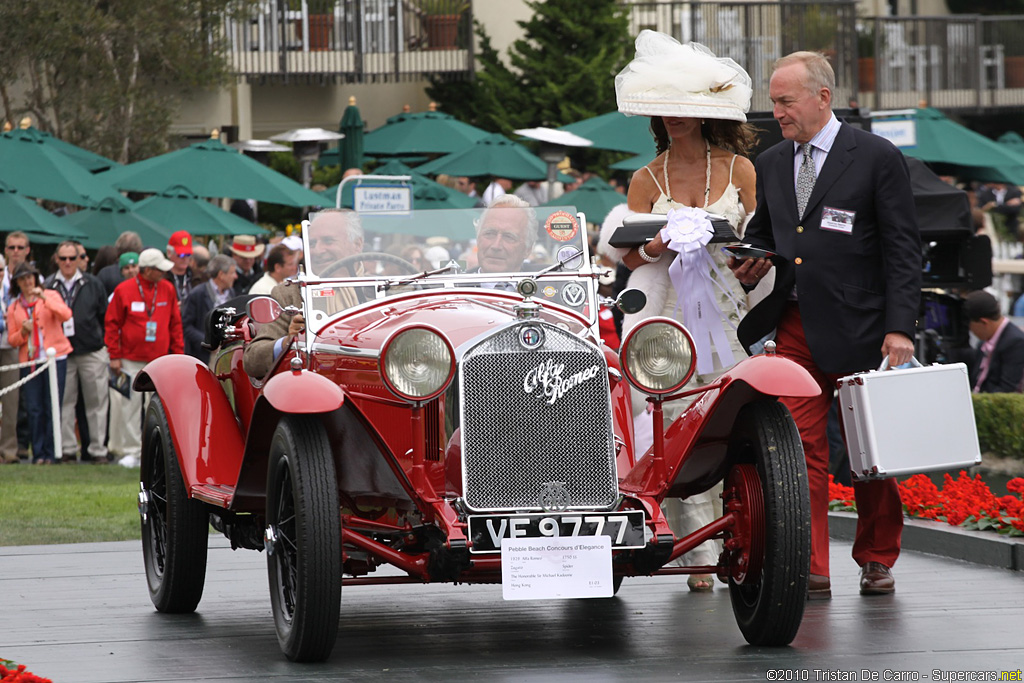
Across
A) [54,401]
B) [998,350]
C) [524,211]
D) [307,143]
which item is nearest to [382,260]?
[524,211]

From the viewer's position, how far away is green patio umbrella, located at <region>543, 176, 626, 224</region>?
20125 mm

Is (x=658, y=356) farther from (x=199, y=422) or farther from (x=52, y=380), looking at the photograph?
(x=52, y=380)

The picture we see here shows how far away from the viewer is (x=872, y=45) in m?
36.5

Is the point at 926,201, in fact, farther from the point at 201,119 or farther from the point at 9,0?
the point at 201,119

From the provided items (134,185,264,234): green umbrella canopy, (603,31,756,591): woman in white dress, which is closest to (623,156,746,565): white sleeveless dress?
(603,31,756,591): woman in white dress

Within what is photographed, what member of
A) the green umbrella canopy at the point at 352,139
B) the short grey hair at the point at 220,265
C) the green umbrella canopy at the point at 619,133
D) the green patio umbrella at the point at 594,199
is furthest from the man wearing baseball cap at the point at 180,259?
the green umbrella canopy at the point at 619,133

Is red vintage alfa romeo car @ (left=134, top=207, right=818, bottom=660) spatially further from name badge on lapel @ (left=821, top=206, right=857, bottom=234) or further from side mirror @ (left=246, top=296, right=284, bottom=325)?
name badge on lapel @ (left=821, top=206, right=857, bottom=234)

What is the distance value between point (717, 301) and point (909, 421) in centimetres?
108

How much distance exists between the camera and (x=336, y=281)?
6.61m

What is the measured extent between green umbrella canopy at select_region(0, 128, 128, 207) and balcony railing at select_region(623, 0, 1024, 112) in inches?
666

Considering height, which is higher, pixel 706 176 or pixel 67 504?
pixel 706 176

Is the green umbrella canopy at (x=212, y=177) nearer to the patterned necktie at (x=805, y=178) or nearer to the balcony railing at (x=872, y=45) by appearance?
the patterned necktie at (x=805, y=178)

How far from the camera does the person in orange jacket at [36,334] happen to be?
1413 centimetres

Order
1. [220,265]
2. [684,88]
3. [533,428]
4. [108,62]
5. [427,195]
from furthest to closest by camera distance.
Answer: [108,62], [427,195], [220,265], [684,88], [533,428]
